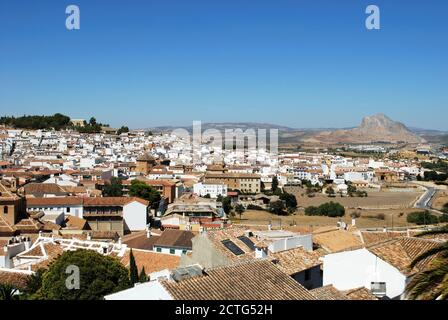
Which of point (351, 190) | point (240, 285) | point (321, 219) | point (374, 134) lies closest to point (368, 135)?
point (374, 134)

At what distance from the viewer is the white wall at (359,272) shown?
9250mm

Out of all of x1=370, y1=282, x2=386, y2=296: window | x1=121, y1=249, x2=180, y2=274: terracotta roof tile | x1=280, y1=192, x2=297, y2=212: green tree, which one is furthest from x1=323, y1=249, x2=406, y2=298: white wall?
x1=280, y1=192, x2=297, y2=212: green tree

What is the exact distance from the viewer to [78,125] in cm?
8694

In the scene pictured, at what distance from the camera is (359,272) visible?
9672 mm

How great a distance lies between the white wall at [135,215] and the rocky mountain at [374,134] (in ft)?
516

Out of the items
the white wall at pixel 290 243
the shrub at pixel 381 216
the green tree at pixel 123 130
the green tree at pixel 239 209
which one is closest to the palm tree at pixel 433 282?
the white wall at pixel 290 243

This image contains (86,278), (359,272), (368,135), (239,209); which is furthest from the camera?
(368,135)

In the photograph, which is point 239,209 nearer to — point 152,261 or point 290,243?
point 152,261

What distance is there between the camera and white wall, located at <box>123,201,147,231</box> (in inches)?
1109

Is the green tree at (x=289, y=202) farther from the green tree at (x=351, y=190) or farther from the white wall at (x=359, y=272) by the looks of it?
the white wall at (x=359, y=272)

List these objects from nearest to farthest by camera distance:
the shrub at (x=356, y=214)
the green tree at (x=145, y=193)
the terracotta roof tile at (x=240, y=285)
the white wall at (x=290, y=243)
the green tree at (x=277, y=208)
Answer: the terracotta roof tile at (x=240, y=285), the white wall at (x=290, y=243), the green tree at (x=145, y=193), the shrub at (x=356, y=214), the green tree at (x=277, y=208)

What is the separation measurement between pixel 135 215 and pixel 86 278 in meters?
16.6
